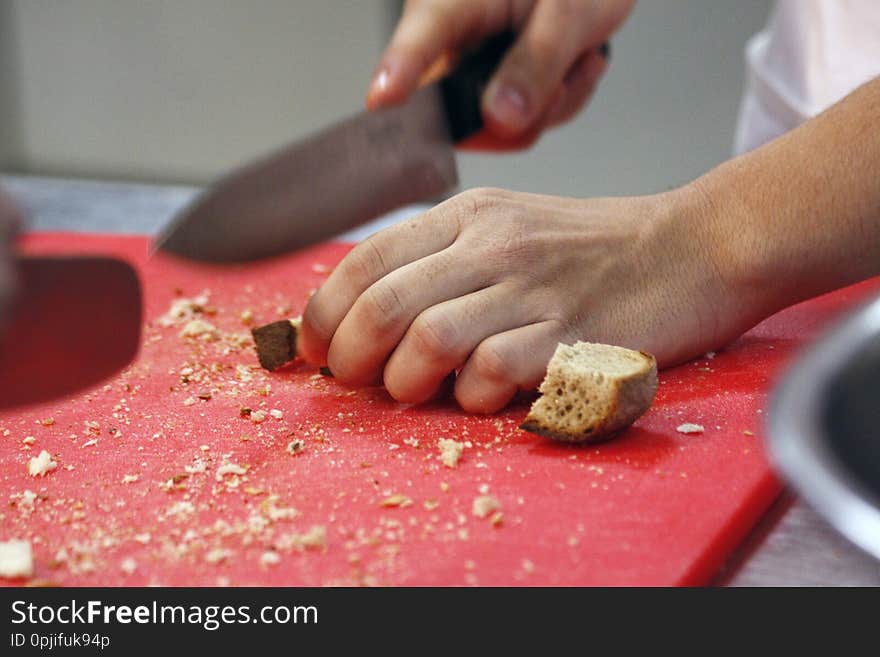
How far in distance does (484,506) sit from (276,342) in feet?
1.28

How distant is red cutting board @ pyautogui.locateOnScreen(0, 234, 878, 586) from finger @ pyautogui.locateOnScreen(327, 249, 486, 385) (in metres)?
0.05

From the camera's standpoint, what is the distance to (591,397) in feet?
2.71

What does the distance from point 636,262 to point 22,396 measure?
589mm

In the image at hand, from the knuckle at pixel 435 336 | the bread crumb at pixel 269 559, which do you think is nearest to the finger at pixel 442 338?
the knuckle at pixel 435 336

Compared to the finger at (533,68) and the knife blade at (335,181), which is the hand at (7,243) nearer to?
the knife blade at (335,181)

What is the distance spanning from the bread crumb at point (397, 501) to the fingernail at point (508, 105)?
708 millimetres

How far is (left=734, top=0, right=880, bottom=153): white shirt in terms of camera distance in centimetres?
158

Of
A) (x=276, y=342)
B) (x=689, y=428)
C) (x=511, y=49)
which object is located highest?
(x=511, y=49)

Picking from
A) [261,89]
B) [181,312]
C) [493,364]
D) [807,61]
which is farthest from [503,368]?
[261,89]

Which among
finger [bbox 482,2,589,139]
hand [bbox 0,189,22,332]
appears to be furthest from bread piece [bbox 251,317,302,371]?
finger [bbox 482,2,589,139]

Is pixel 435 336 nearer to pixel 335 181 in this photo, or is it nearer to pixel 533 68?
pixel 335 181

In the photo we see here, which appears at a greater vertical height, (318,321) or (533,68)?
(533,68)

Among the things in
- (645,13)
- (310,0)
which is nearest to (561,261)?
(645,13)

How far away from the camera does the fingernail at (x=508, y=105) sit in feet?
4.41
